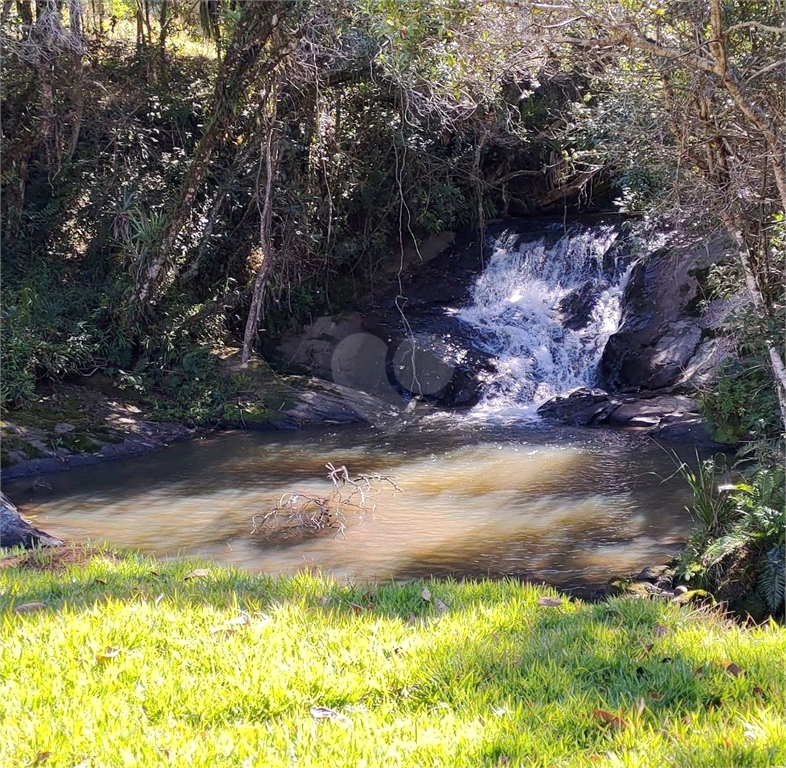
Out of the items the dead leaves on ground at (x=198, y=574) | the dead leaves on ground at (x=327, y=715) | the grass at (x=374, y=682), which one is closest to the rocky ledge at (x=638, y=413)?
the grass at (x=374, y=682)

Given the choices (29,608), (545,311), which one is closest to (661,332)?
(545,311)

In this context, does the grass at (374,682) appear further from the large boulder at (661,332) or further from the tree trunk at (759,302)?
the large boulder at (661,332)

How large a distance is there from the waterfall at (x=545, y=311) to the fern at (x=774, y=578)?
9.64 m

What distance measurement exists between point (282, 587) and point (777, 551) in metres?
3.52

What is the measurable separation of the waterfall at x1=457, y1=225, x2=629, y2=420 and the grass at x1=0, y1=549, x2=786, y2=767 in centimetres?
1148

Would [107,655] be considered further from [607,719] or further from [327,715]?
[607,719]

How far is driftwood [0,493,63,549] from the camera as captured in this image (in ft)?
24.7

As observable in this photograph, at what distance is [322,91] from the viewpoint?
17281 millimetres

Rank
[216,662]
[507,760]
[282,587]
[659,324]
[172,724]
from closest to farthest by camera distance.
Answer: [507,760]
[172,724]
[216,662]
[282,587]
[659,324]

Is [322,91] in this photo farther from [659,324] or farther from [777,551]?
[777,551]

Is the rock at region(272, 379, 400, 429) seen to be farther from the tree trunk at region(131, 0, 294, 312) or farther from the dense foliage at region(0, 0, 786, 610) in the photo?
the tree trunk at region(131, 0, 294, 312)

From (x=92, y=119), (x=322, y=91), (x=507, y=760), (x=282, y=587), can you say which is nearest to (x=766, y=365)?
(x=282, y=587)

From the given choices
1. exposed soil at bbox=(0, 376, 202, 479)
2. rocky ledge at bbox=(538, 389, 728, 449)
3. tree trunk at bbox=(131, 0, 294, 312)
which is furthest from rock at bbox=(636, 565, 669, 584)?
tree trunk at bbox=(131, 0, 294, 312)

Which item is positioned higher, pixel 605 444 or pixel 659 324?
pixel 659 324
